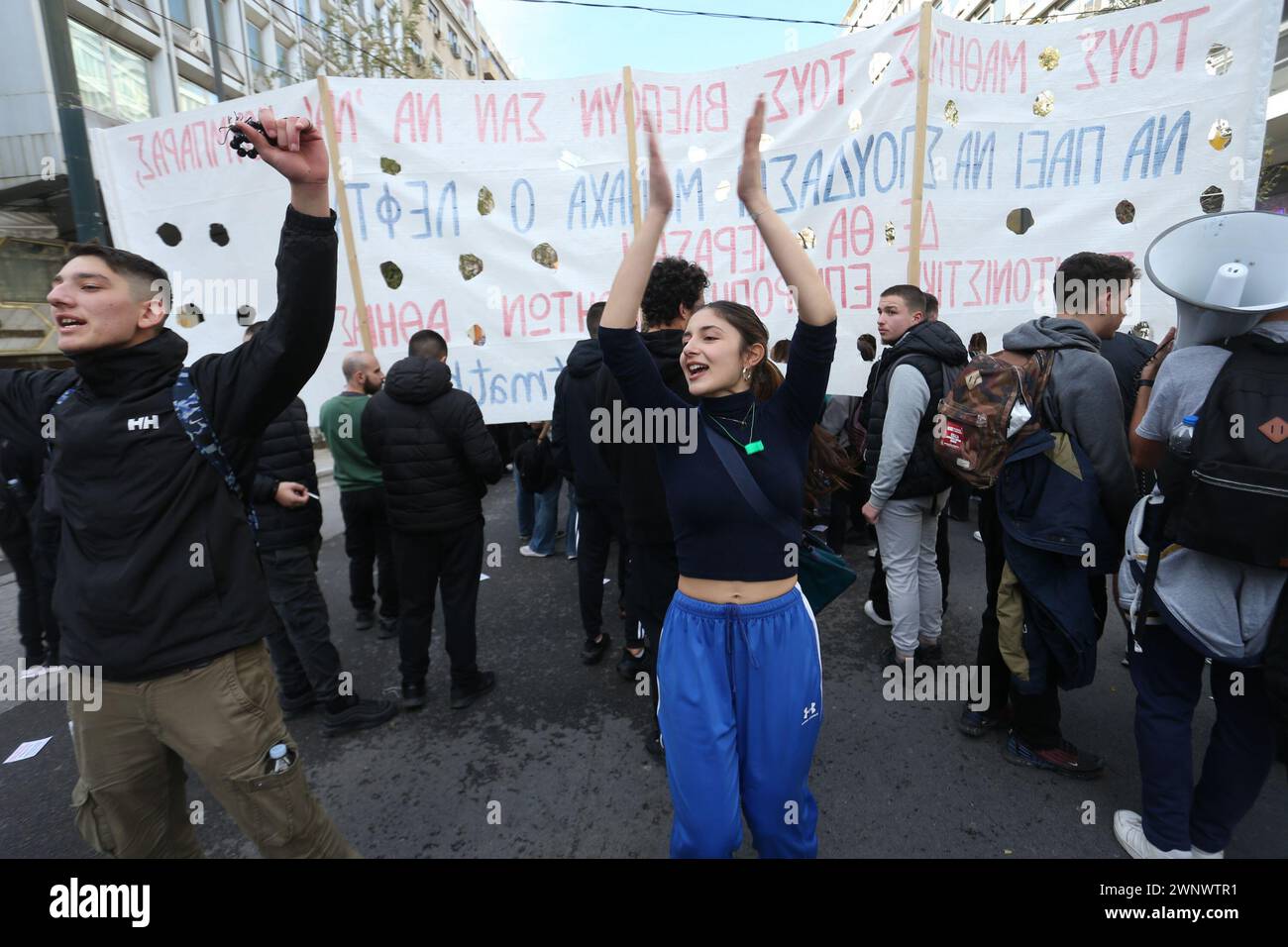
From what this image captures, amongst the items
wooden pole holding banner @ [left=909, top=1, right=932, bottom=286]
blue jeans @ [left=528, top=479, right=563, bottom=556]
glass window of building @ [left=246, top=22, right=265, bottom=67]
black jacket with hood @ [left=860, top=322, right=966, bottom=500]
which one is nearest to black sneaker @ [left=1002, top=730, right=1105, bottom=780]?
black jacket with hood @ [left=860, top=322, right=966, bottom=500]

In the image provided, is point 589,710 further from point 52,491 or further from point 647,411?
point 52,491

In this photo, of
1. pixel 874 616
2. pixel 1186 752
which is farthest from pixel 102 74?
pixel 1186 752

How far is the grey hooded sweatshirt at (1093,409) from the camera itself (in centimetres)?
237

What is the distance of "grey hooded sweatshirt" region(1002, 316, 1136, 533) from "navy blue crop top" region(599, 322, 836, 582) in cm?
125

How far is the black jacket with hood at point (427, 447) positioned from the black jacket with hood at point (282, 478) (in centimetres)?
39

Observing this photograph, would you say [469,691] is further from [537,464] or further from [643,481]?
[643,481]

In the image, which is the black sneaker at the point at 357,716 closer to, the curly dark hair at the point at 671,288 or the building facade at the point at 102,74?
the curly dark hair at the point at 671,288

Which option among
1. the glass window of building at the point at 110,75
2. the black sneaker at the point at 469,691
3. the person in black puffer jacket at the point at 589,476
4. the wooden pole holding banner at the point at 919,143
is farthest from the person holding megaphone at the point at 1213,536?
the glass window of building at the point at 110,75

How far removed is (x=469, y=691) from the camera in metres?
3.43

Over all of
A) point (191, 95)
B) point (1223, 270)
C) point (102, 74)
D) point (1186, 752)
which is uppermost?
point (191, 95)

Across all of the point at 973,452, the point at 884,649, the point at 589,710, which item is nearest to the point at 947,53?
the point at 973,452

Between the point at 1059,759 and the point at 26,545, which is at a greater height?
the point at 26,545

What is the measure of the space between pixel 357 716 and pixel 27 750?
1.69 m

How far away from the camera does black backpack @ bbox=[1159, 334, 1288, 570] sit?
1.67 meters
